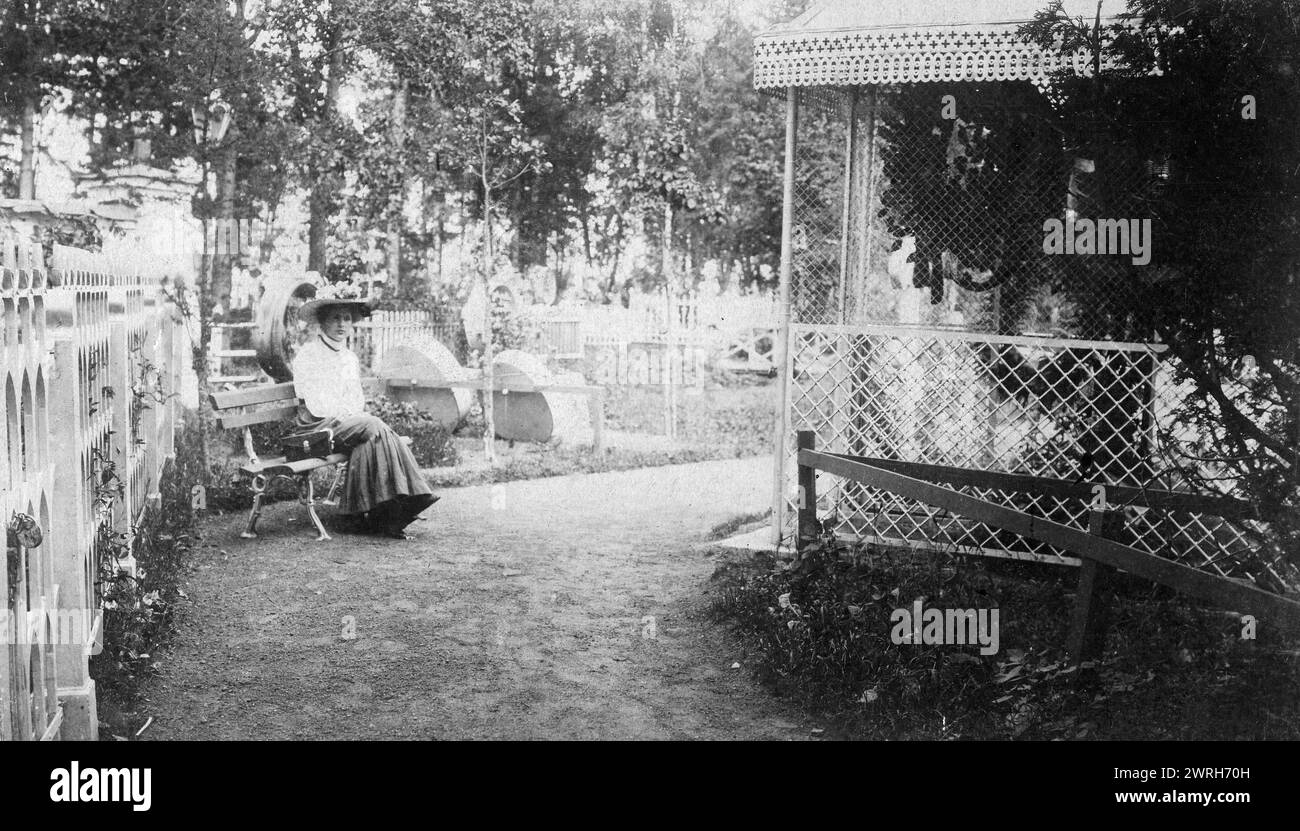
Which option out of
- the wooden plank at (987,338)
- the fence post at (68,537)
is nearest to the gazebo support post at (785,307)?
the wooden plank at (987,338)

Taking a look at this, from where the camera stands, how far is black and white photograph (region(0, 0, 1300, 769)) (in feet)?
12.9

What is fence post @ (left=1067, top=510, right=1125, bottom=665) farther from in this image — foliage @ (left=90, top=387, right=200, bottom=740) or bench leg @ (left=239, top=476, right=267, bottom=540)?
bench leg @ (left=239, top=476, right=267, bottom=540)

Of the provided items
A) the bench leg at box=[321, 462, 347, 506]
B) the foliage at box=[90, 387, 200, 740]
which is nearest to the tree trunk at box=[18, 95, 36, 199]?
the bench leg at box=[321, 462, 347, 506]

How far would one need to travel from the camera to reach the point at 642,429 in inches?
528

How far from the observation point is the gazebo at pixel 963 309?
5820 mm

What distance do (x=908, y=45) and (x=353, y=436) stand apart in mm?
4312

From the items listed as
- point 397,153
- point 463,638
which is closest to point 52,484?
point 463,638

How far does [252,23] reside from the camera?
8.69 metres

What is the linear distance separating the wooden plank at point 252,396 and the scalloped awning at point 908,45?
3881 millimetres

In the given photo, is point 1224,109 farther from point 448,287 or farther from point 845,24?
point 448,287

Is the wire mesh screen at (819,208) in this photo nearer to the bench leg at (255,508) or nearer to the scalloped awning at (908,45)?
the scalloped awning at (908,45)

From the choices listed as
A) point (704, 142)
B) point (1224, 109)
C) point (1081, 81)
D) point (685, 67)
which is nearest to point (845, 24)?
point (1081, 81)

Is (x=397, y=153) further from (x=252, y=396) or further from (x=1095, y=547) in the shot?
(x=1095, y=547)

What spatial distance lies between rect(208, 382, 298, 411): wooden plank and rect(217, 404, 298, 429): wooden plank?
0.22 ft
